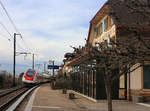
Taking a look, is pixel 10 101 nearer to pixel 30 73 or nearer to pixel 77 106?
pixel 77 106

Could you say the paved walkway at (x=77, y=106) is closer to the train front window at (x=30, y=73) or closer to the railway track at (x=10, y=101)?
the railway track at (x=10, y=101)

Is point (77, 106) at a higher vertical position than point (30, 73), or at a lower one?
lower

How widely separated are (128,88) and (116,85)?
1027mm

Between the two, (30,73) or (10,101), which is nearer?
(10,101)

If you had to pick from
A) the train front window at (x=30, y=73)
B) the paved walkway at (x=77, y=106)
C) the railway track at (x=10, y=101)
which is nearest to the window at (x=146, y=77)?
the paved walkway at (x=77, y=106)

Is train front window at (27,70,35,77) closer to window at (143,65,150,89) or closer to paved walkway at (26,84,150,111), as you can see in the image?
paved walkway at (26,84,150,111)


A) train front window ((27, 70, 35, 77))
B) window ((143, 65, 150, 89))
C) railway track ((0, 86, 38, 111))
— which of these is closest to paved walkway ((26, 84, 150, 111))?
railway track ((0, 86, 38, 111))

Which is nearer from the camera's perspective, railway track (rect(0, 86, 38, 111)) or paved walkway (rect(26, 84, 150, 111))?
paved walkway (rect(26, 84, 150, 111))

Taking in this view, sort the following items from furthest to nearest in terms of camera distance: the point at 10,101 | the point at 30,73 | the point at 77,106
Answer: the point at 30,73
the point at 10,101
the point at 77,106

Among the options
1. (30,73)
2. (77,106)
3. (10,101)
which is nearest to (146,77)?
(77,106)

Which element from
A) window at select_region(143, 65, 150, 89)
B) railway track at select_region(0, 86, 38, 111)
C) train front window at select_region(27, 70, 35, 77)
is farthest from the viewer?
train front window at select_region(27, 70, 35, 77)

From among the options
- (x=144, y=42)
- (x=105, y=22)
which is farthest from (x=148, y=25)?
(x=105, y=22)

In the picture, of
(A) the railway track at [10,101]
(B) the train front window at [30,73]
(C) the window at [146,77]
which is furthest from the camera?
(B) the train front window at [30,73]

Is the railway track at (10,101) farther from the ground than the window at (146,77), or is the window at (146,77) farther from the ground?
the window at (146,77)
